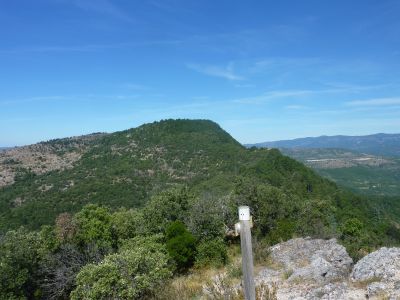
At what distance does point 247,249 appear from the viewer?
5.62 metres

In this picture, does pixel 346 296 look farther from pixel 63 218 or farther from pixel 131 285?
pixel 63 218

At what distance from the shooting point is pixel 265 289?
7934 millimetres

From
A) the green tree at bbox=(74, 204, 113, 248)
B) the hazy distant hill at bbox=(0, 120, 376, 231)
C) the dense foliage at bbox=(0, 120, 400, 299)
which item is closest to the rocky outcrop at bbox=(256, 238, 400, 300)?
the dense foliage at bbox=(0, 120, 400, 299)

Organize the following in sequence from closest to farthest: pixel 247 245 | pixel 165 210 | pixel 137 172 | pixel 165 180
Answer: pixel 247 245 → pixel 165 210 → pixel 165 180 → pixel 137 172

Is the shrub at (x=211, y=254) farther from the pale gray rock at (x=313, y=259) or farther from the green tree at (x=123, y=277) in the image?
the green tree at (x=123, y=277)

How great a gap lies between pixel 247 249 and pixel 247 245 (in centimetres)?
7

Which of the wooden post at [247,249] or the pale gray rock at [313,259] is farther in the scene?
the pale gray rock at [313,259]

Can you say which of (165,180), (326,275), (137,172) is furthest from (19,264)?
(137,172)

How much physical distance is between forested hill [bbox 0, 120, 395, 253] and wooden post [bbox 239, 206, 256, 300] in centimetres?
2682

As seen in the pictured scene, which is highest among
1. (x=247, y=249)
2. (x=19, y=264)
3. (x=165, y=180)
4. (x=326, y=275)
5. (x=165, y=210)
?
(x=247, y=249)

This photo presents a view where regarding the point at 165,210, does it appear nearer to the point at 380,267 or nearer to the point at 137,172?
the point at 380,267

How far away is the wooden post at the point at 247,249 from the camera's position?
555cm

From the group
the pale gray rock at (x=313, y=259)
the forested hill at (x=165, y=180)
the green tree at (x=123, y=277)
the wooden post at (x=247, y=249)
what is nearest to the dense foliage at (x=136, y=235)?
the green tree at (x=123, y=277)

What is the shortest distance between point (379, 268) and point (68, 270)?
16.3m
